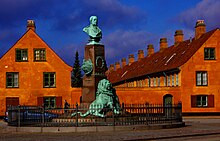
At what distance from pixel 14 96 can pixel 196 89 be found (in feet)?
63.9

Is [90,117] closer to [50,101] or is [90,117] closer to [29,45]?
[50,101]

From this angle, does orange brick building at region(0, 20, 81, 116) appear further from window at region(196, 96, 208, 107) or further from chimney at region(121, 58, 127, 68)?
chimney at region(121, 58, 127, 68)

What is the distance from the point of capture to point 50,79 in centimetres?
4947

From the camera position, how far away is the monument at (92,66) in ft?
83.7

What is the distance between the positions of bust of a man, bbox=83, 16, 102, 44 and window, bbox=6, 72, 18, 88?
24.2 metres

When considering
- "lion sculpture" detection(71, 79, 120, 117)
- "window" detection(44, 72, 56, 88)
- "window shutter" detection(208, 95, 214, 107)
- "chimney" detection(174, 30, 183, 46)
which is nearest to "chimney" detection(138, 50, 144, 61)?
"chimney" detection(174, 30, 183, 46)

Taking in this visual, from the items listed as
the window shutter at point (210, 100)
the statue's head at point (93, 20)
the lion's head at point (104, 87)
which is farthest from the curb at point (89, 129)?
the window shutter at point (210, 100)

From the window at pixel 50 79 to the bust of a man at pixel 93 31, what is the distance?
23.7m

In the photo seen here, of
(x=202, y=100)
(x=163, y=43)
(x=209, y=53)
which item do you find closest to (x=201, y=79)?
(x=202, y=100)

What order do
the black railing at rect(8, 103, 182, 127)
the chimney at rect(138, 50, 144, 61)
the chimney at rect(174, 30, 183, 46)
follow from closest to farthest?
the black railing at rect(8, 103, 182, 127), the chimney at rect(174, 30, 183, 46), the chimney at rect(138, 50, 144, 61)

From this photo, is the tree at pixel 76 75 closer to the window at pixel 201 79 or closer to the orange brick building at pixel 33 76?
the orange brick building at pixel 33 76

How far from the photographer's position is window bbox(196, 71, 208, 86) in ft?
161

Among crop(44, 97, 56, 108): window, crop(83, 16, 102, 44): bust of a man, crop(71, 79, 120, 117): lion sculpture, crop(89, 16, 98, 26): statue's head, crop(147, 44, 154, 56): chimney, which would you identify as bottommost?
crop(44, 97, 56, 108): window

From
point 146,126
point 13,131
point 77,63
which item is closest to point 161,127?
point 146,126
